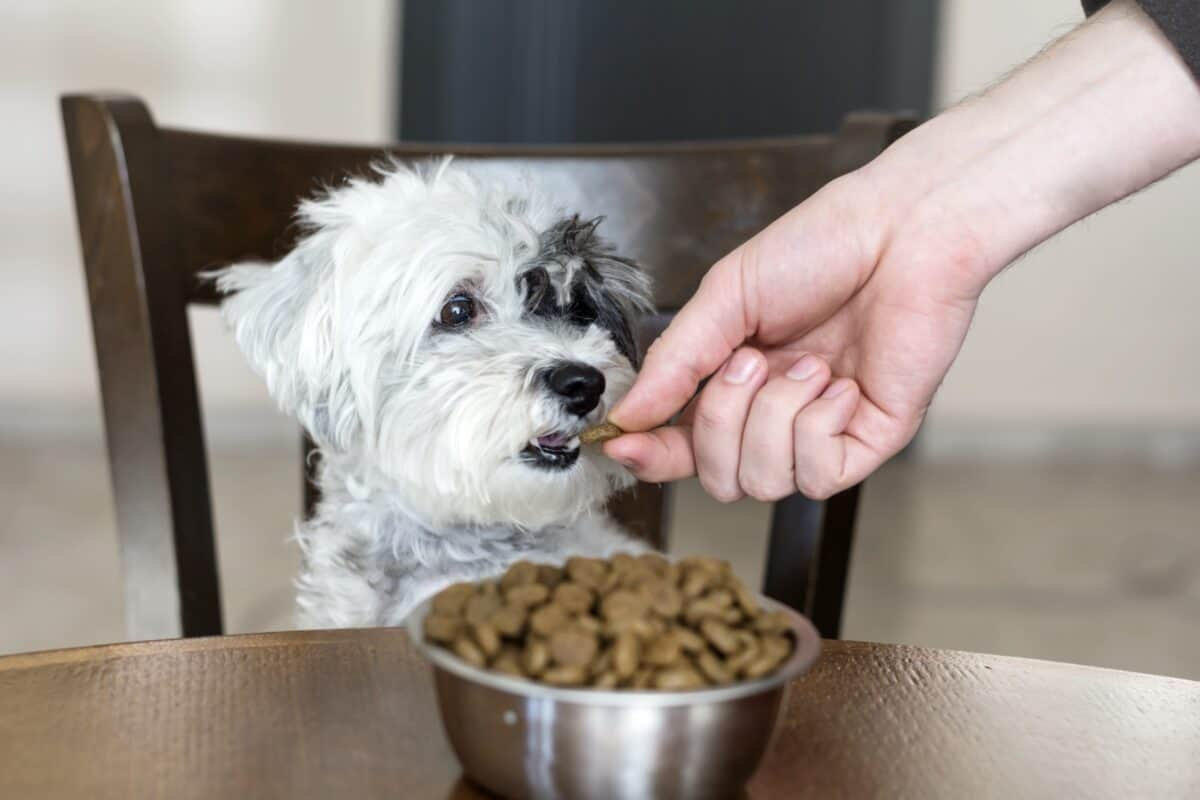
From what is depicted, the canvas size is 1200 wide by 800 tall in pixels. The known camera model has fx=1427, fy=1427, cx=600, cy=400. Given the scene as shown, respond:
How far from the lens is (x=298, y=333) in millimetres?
1307

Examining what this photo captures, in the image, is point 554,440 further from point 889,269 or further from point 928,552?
point 928,552

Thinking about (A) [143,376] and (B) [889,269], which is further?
(A) [143,376]

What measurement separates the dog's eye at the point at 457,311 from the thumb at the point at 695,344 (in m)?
0.40

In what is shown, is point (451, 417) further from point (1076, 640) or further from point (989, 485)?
point (989, 485)

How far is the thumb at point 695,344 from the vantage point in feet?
3.14

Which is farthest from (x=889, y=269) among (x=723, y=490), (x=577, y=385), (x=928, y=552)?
(x=928, y=552)

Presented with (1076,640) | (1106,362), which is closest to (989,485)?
(1106,362)

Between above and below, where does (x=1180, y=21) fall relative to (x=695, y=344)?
above

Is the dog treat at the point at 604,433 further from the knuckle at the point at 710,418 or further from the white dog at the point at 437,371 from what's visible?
the white dog at the point at 437,371

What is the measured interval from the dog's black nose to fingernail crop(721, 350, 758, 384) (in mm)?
273

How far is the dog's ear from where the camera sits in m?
1.31

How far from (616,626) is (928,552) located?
2.94 meters

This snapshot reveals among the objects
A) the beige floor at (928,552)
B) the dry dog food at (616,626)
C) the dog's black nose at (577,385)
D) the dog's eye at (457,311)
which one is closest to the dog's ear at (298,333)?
the dog's eye at (457,311)

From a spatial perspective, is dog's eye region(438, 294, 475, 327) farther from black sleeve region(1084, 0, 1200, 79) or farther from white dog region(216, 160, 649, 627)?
black sleeve region(1084, 0, 1200, 79)
